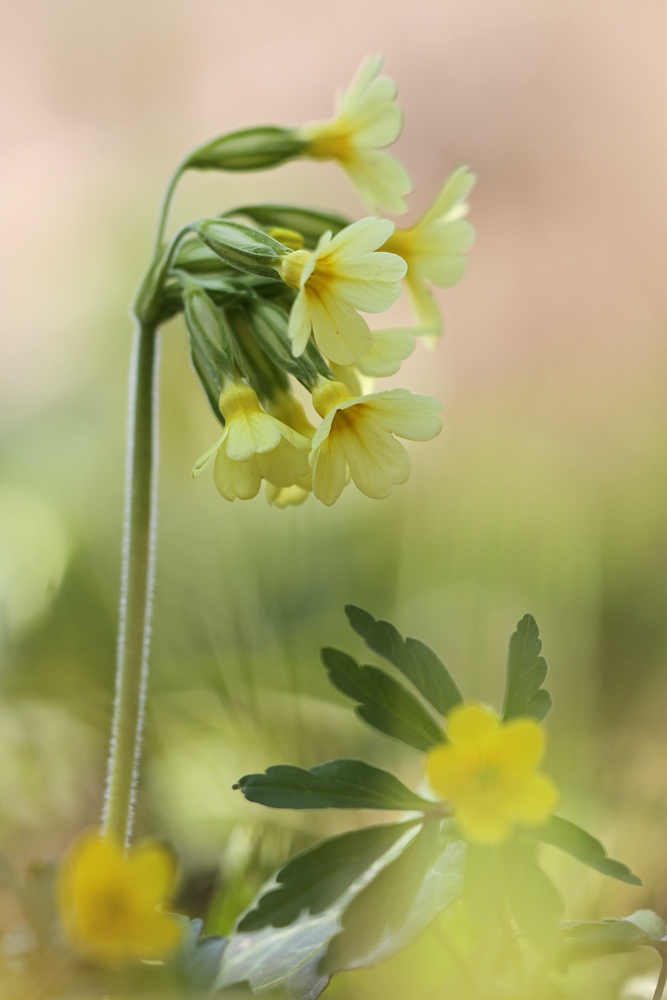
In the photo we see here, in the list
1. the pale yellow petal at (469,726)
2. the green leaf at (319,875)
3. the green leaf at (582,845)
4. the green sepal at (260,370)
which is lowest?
the green leaf at (319,875)

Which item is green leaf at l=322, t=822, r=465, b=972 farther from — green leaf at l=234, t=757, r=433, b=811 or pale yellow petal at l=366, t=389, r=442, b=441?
pale yellow petal at l=366, t=389, r=442, b=441

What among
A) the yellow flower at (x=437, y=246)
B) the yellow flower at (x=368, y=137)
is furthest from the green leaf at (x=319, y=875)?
the yellow flower at (x=368, y=137)

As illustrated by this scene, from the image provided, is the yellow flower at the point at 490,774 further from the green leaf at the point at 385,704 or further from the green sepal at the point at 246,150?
the green sepal at the point at 246,150

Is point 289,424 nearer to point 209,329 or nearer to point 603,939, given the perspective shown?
point 209,329

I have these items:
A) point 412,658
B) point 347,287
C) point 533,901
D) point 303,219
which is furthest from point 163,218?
point 533,901

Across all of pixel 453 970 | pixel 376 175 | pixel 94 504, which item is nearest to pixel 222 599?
pixel 94 504

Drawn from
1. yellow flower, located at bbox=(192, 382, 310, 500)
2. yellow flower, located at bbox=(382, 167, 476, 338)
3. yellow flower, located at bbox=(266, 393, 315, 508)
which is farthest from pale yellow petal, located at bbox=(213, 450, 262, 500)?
yellow flower, located at bbox=(382, 167, 476, 338)
